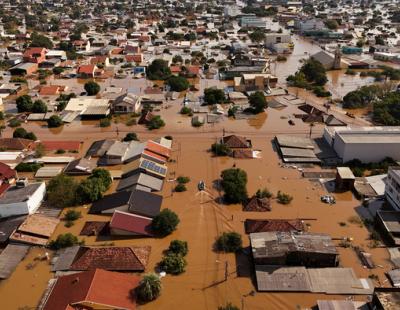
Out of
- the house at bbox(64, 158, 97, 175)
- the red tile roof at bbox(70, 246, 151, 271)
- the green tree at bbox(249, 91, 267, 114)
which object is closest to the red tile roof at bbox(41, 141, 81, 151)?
the house at bbox(64, 158, 97, 175)

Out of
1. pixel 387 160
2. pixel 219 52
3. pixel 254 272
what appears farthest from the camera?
pixel 219 52

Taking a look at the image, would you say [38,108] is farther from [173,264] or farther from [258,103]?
[173,264]

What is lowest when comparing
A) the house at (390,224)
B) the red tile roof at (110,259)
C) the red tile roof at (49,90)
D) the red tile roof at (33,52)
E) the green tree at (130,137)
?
the red tile roof at (49,90)

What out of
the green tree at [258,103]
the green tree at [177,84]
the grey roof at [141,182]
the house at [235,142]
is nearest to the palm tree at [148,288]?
the grey roof at [141,182]

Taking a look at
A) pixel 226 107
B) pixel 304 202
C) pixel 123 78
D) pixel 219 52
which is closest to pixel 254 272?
pixel 304 202

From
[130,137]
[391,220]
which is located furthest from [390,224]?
[130,137]

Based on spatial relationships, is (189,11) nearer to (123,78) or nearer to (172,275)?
(123,78)

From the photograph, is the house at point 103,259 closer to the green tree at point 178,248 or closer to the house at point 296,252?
the green tree at point 178,248
